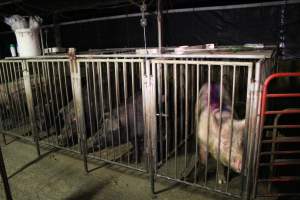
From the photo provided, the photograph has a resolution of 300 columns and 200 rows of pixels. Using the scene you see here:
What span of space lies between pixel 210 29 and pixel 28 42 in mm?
3624

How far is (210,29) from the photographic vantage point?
507cm

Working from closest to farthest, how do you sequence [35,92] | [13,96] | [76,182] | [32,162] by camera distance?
[76,182], [32,162], [35,92], [13,96]

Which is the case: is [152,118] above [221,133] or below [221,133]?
above

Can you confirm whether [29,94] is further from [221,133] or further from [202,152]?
[221,133]

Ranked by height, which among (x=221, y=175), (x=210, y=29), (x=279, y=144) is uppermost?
(x=210, y=29)

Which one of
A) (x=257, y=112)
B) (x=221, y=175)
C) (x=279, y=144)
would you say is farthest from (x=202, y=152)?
(x=279, y=144)

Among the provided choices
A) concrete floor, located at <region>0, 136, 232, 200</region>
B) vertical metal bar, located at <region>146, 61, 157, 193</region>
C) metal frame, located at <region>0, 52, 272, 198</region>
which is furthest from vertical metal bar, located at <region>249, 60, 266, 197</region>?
vertical metal bar, located at <region>146, 61, 157, 193</region>

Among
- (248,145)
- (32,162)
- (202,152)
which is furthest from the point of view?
(32,162)

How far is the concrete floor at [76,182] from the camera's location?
2527 mm

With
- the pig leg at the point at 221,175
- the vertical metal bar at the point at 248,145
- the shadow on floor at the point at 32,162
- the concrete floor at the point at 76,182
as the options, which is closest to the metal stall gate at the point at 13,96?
the shadow on floor at the point at 32,162

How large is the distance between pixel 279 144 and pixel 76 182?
8.43 feet

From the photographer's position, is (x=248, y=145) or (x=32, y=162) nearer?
(x=248, y=145)

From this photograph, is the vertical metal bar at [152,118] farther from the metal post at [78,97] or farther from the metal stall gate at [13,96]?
the metal stall gate at [13,96]

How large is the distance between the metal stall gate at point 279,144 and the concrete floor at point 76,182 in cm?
61
